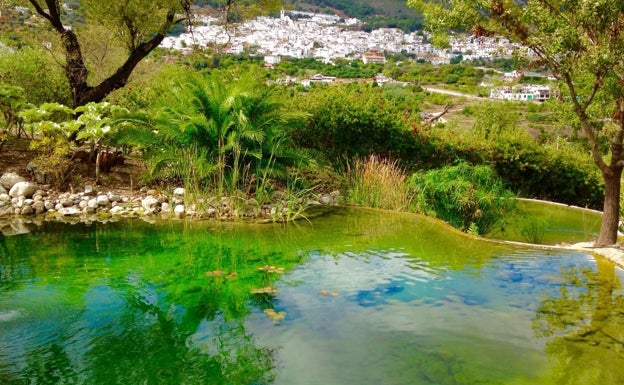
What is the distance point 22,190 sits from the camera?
7.84 metres

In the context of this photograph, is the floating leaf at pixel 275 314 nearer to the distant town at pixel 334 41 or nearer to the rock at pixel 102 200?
the rock at pixel 102 200

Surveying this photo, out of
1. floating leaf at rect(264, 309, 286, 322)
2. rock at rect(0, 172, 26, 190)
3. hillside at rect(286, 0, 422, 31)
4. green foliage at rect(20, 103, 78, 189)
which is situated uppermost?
hillside at rect(286, 0, 422, 31)

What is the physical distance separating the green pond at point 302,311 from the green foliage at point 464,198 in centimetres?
103

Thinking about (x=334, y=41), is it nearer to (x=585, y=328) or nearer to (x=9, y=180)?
(x=9, y=180)

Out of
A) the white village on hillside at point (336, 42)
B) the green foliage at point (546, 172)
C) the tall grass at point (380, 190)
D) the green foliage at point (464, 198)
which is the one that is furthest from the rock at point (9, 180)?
the white village on hillside at point (336, 42)

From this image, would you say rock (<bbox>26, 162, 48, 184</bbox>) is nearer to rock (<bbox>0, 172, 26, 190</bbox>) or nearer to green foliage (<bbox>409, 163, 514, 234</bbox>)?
rock (<bbox>0, 172, 26, 190</bbox>)

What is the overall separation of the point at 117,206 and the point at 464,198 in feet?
15.2

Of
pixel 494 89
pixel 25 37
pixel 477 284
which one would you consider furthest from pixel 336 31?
pixel 477 284

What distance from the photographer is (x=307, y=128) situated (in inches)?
388

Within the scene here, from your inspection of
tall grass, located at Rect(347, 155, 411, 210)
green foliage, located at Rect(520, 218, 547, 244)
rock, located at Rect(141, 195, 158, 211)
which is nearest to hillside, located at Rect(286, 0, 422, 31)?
tall grass, located at Rect(347, 155, 411, 210)

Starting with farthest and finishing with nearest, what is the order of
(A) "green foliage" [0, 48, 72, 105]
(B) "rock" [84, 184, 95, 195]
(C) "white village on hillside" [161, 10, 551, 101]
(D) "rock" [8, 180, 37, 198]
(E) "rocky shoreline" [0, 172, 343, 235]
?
(C) "white village on hillside" [161, 10, 551, 101] < (A) "green foliage" [0, 48, 72, 105] < (B) "rock" [84, 184, 95, 195] < (D) "rock" [8, 180, 37, 198] < (E) "rocky shoreline" [0, 172, 343, 235]

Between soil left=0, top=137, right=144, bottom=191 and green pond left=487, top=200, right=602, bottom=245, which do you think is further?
soil left=0, top=137, right=144, bottom=191

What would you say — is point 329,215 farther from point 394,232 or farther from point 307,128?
point 307,128

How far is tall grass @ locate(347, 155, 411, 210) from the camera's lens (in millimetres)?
8328
